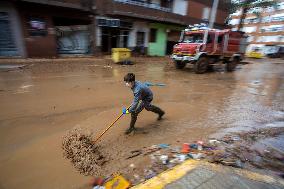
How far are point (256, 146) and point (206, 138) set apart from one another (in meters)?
0.99

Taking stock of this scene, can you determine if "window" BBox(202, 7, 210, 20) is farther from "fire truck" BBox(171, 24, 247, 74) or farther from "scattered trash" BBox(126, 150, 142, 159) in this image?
"scattered trash" BBox(126, 150, 142, 159)

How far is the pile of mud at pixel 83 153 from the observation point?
400 centimetres

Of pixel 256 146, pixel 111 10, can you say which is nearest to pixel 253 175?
pixel 256 146

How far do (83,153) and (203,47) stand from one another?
9887 mm

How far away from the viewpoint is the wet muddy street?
4.08 m

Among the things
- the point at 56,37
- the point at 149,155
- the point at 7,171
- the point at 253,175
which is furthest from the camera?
the point at 56,37

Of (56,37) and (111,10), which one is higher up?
(111,10)

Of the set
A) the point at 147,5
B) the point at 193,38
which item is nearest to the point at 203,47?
the point at 193,38

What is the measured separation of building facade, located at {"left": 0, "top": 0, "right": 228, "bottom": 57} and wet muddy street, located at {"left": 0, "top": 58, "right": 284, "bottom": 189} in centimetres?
410

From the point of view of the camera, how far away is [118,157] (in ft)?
14.1

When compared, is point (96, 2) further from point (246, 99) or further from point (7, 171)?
point (7, 171)

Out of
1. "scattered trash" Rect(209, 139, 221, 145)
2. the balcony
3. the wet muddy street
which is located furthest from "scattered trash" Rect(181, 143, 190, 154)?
the balcony

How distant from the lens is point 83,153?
433cm

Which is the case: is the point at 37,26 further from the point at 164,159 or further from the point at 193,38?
the point at 164,159
